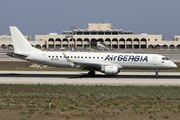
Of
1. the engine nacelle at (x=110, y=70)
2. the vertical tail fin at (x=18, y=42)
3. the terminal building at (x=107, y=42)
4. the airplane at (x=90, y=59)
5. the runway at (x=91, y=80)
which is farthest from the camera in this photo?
the terminal building at (x=107, y=42)

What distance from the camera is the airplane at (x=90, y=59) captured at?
117 feet

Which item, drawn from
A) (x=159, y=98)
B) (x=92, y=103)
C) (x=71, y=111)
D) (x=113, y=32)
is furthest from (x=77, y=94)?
(x=113, y=32)

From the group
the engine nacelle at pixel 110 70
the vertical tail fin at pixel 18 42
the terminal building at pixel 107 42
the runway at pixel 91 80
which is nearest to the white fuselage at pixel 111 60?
the vertical tail fin at pixel 18 42

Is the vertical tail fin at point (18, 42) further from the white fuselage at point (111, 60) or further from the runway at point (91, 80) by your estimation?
the runway at point (91, 80)

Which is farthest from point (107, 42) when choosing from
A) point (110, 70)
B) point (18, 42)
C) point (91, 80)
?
point (91, 80)

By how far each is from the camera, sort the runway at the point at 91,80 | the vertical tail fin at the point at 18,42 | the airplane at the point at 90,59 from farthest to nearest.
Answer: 1. the vertical tail fin at the point at 18,42
2. the airplane at the point at 90,59
3. the runway at the point at 91,80

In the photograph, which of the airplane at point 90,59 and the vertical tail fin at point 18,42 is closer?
the airplane at point 90,59

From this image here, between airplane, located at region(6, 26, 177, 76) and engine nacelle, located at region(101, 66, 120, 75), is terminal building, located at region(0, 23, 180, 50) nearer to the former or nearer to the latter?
airplane, located at region(6, 26, 177, 76)

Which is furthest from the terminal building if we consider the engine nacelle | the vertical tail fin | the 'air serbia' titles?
the engine nacelle

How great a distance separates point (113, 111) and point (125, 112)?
810 millimetres

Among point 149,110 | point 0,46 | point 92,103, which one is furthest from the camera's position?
point 0,46

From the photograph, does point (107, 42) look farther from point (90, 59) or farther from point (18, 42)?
point (18, 42)

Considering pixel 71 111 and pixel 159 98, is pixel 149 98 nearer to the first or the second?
pixel 159 98

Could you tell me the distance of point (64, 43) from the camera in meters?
157
